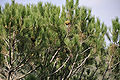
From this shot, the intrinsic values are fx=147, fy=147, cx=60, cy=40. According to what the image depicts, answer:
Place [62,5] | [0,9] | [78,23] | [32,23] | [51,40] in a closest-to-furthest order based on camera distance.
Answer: [32,23]
[51,40]
[0,9]
[78,23]
[62,5]

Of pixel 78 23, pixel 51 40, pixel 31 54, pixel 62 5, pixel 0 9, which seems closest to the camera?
pixel 31 54

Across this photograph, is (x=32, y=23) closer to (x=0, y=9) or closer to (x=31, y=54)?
(x=31, y=54)

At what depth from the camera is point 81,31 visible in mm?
4215

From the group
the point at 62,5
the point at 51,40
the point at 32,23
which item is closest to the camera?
the point at 32,23

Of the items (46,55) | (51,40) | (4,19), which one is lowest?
(46,55)

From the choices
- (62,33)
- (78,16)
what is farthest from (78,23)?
(62,33)

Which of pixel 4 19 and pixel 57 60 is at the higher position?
pixel 4 19

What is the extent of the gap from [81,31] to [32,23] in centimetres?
184

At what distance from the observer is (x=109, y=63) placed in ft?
14.4

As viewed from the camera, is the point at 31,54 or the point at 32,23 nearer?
the point at 32,23

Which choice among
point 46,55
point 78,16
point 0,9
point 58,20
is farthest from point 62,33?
point 0,9

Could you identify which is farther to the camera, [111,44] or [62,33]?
[111,44]

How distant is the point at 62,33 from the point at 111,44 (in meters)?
1.48

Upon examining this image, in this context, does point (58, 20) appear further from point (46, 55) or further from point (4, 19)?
point (4, 19)
